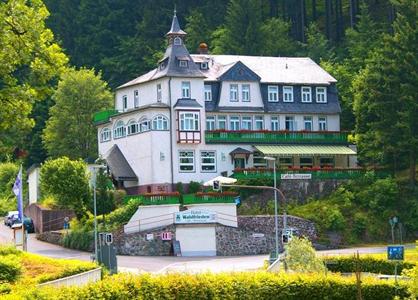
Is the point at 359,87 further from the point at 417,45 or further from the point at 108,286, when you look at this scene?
the point at 108,286

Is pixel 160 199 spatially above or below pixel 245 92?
below

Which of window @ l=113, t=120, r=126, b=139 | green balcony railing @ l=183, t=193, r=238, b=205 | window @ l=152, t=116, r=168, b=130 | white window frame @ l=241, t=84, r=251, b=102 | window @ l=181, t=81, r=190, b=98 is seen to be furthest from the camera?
white window frame @ l=241, t=84, r=251, b=102

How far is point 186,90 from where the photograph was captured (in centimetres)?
8662

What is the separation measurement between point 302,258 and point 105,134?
4009cm

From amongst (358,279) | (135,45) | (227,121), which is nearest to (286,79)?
(227,121)

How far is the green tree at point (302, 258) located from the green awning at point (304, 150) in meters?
31.8

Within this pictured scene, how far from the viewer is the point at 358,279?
42.0m

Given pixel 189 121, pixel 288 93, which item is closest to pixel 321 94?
pixel 288 93

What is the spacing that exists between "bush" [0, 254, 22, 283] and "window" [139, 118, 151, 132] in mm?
42285

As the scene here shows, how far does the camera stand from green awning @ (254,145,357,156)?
285 ft

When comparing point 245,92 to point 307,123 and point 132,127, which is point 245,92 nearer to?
point 307,123

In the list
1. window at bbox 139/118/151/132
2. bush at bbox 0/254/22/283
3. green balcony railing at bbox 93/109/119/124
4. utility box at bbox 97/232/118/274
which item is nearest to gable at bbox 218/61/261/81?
window at bbox 139/118/151/132

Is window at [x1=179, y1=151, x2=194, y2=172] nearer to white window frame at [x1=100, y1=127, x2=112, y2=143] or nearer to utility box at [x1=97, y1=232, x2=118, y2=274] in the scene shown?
white window frame at [x1=100, y1=127, x2=112, y2=143]

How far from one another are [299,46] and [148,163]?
112 ft
